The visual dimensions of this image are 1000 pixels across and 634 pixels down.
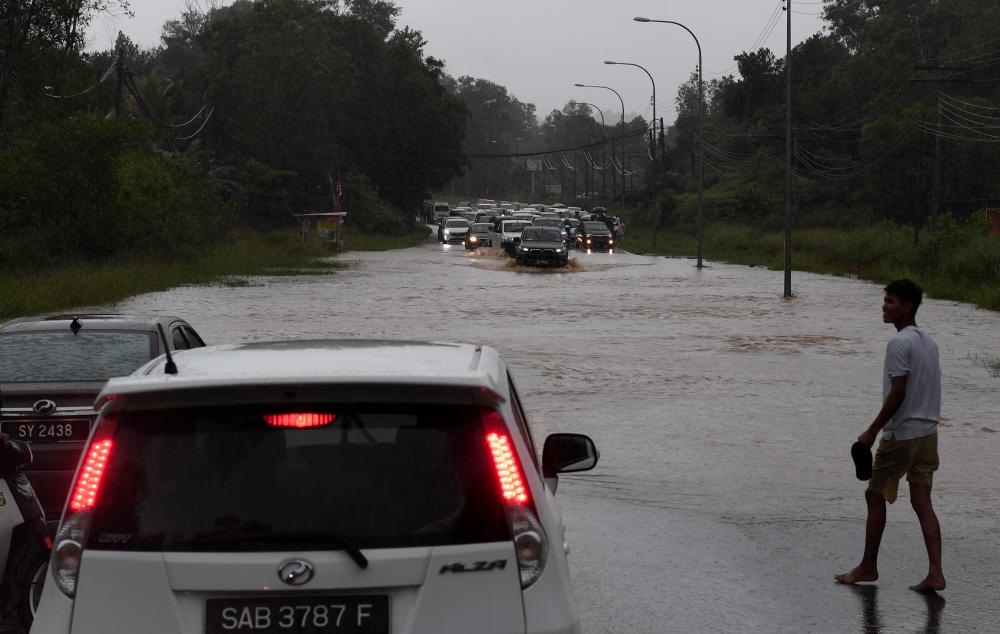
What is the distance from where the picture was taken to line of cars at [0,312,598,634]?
3684mm

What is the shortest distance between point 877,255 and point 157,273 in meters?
25.4

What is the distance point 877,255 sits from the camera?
52062mm

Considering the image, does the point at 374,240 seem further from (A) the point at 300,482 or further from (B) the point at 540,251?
(A) the point at 300,482

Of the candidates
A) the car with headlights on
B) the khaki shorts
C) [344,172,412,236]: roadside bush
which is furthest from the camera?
[344,172,412,236]: roadside bush

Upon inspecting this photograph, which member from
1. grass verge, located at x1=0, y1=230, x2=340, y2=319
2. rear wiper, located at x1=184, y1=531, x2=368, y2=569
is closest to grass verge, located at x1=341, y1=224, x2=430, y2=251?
grass verge, located at x1=0, y1=230, x2=340, y2=319

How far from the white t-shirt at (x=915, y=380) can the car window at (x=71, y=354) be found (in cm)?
455

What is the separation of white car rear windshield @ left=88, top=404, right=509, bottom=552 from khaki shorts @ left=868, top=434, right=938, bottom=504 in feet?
14.9

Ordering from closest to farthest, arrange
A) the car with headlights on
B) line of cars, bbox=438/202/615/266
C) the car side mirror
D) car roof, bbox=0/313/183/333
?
the car side mirror → car roof, bbox=0/313/183/333 → line of cars, bbox=438/202/615/266 → the car with headlights on

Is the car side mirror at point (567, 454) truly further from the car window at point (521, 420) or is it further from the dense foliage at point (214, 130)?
the dense foliage at point (214, 130)

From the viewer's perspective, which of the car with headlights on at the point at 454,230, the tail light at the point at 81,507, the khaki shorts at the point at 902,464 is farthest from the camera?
the car with headlights on at the point at 454,230


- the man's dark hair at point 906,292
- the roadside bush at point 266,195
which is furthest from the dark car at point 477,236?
the man's dark hair at point 906,292

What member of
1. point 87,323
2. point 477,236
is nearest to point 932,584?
point 87,323

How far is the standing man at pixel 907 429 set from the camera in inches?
304

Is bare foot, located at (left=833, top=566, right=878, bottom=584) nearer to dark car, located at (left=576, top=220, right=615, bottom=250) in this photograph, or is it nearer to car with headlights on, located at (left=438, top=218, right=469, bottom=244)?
dark car, located at (left=576, top=220, right=615, bottom=250)
